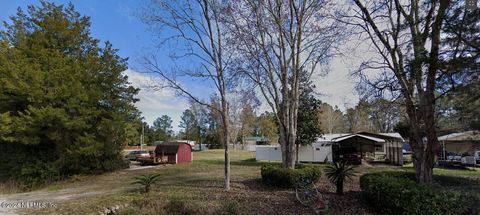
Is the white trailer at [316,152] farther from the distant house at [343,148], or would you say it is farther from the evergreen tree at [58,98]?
the evergreen tree at [58,98]

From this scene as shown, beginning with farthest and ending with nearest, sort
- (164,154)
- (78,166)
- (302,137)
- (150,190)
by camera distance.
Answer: (164,154) < (302,137) < (78,166) < (150,190)

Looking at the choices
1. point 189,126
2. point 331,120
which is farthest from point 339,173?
point 189,126

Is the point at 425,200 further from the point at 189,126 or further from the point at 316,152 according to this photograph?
the point at 189,126

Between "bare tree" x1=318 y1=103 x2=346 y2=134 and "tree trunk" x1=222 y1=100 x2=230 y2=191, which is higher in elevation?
"bare tree" x1=318 y1=103 x2=346 y2=134

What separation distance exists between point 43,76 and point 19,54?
2211 millimetres

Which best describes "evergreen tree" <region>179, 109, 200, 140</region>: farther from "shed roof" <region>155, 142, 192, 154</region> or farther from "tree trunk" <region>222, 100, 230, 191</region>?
"tree trunk" <region>222, 100, 230, 191</region>

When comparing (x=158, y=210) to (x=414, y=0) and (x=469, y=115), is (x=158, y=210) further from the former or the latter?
(x=469, y=115)

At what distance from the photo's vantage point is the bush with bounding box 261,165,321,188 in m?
9.60

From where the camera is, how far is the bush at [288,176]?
31.5 ft

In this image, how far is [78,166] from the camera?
15711 millimetres

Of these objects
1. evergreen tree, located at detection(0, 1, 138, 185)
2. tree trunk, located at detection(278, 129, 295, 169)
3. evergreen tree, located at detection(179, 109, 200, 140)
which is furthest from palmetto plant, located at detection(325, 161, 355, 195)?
evergreen tree, located at detection(179, 109, 200, 140)

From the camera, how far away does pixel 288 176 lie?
964 centimetres

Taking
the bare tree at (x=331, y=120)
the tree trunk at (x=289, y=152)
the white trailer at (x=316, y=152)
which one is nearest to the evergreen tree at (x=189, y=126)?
the bare tree at (x=331, y=120)

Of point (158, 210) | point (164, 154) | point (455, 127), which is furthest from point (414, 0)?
point (164, 154)
